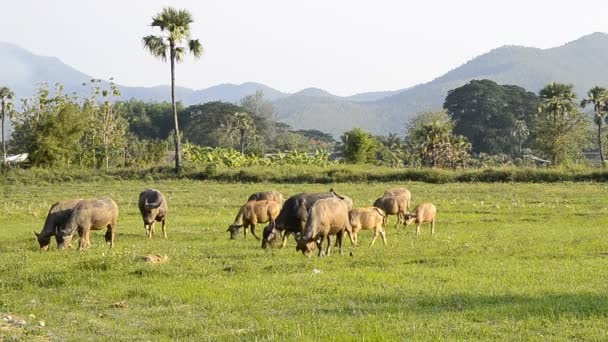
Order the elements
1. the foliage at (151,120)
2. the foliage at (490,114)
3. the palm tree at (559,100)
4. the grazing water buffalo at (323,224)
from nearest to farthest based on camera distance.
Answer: the grazing water buffalo at (323,224) → the palm tree at (559,100) → the foliage at (490,114) → the foliage at (151,120)

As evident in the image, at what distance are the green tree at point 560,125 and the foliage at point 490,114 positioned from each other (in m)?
36.9

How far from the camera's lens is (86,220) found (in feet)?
70.6

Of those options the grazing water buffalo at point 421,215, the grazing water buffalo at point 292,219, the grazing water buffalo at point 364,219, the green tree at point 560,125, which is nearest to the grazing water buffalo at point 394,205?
the grazing water buffalo at point 421,215

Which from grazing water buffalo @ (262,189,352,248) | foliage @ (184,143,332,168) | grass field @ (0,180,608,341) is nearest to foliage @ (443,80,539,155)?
foliage @ (184,143,332,168)

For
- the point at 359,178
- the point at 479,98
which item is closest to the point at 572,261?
the point at 359,178

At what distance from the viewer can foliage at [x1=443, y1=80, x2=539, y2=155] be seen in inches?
4845

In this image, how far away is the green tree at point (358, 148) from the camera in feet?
272

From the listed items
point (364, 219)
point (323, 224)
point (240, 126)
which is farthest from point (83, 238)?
point (240, 126)

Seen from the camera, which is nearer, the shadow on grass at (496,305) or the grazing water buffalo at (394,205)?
the shadow on grass at (496,305)

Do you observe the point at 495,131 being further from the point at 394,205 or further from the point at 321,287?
the point at 321,287

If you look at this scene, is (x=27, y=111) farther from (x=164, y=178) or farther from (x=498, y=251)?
(x=498, y=251)

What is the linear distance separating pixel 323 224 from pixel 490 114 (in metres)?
110

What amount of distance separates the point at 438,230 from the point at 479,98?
10198 cm

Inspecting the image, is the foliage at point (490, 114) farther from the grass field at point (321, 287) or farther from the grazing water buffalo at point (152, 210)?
the grazing water buffalo at point (152, 210)
